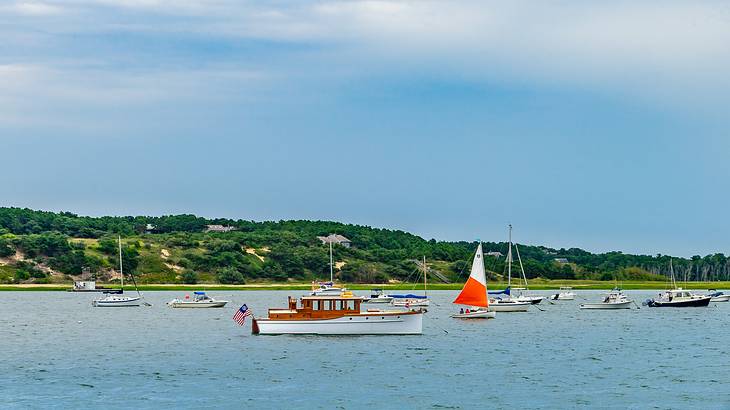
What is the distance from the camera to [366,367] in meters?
68.6

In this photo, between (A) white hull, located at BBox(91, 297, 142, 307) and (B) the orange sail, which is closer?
(B) the orange sail

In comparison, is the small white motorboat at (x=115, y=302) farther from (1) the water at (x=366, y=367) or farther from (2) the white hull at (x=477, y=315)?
(2) the white hull at (x=477, y=315)

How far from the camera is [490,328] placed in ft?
359

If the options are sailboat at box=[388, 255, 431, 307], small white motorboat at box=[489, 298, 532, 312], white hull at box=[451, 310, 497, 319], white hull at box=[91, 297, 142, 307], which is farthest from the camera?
white hull at box=[91, 297, 142, 307]

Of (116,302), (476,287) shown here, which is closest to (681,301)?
(476,287)

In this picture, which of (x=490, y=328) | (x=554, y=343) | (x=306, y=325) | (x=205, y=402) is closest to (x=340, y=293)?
(x=306, y=325)

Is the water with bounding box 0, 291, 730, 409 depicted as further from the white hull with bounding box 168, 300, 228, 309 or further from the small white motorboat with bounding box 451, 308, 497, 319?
the white hull with bounding box 168, 300, 228, 309

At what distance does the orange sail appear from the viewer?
10406 centimetres

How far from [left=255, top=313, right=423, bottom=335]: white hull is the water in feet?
2.99

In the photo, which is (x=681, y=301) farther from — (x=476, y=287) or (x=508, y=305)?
(x=476, y=287)

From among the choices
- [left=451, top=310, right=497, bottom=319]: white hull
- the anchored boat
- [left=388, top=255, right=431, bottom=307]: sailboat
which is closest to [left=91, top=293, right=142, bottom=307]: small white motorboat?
[left=388, top=255, right=431, bottom=307]: sailboat

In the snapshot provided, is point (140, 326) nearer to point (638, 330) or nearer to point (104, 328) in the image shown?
point (104, 328)

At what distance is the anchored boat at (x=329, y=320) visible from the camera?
8512 cm

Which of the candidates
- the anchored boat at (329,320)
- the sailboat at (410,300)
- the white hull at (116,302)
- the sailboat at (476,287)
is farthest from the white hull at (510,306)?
the anchored boat at (329,320)
